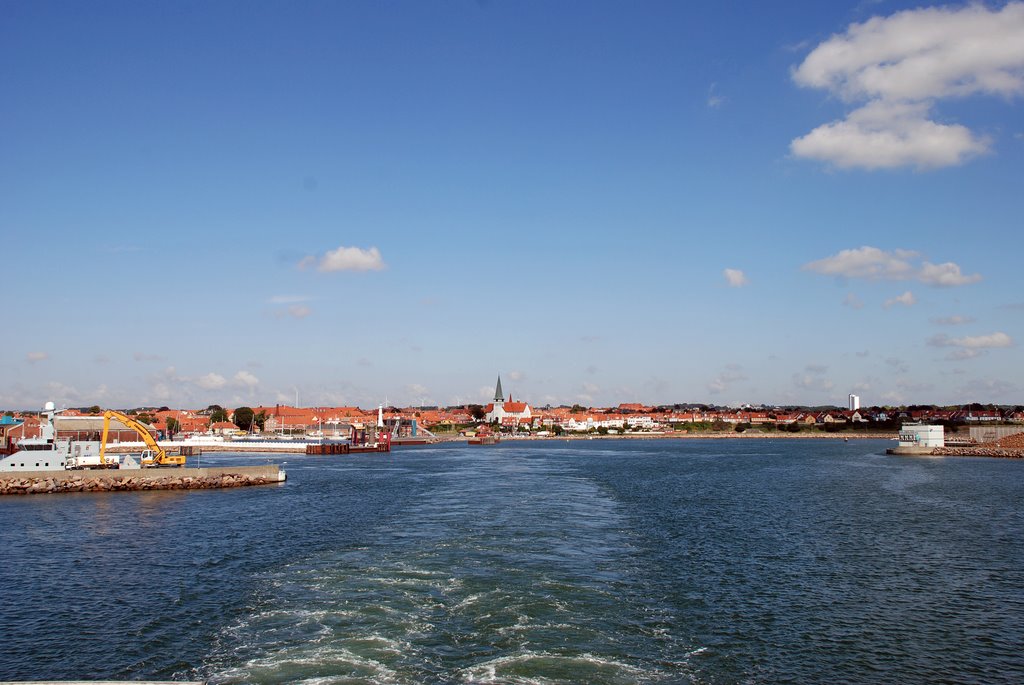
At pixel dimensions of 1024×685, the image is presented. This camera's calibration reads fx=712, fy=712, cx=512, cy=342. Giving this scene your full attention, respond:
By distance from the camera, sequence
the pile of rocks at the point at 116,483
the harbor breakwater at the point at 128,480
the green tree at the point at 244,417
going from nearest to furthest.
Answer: the pile of rocks at the point at 116,483, the harbor breakwater at the point at 128,480, the green tree at the point at 244,417

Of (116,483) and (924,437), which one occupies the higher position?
(116,483)

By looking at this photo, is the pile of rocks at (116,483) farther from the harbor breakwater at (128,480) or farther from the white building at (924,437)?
the white building at (924,437)

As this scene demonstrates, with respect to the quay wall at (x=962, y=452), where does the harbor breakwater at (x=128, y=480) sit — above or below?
above

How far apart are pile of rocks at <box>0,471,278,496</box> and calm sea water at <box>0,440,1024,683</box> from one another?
15.3ft

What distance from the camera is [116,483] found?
156 feet

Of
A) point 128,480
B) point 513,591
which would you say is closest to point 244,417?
point 128,480

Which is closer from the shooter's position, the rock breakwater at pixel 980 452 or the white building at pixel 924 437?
the rock breakwater at pixel 980 452

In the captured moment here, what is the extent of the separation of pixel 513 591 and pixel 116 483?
128 ft

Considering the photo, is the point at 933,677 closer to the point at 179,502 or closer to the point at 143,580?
the point at 143,580

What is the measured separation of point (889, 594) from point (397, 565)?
574 inches

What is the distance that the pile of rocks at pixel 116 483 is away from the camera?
1761 inches

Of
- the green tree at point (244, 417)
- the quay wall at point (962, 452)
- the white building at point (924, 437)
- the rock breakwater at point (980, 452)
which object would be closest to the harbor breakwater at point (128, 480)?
the quay wall at point (962, 452)

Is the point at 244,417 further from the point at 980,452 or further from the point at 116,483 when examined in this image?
the point at 980,452

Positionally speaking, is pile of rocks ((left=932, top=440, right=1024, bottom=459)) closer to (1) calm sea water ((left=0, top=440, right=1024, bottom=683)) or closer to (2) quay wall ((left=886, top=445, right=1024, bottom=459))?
(2) quay wall ((left=886, top=445, right=1024, bottom=459))
